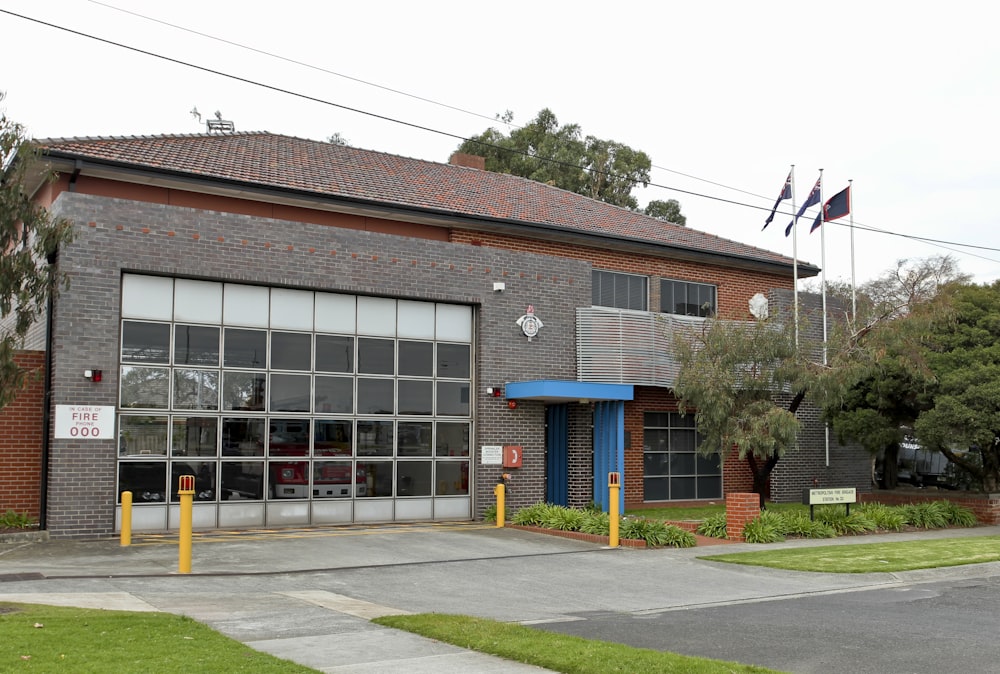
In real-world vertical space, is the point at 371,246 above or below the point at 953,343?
above

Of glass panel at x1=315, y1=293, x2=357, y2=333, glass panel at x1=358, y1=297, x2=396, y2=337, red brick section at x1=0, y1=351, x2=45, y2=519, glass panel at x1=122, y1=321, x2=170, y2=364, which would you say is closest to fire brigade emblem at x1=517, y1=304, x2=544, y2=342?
glass panel at x1=358, y1=297, x2=396, y2=337

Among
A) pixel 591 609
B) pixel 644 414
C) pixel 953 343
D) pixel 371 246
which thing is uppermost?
pixel 371 246

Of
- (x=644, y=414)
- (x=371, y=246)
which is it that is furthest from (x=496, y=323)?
(x=644, y=414)

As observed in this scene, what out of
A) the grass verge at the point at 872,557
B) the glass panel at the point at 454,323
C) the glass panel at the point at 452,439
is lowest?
the grass verge at the point at 872,557

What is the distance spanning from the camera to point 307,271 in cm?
2016

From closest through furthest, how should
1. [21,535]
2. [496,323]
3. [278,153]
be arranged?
[21,535] → [496,323] → [278,153]

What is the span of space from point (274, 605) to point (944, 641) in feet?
23.8

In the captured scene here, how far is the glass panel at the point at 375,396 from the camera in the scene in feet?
68.7

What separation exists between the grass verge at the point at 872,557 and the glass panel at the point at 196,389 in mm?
9774

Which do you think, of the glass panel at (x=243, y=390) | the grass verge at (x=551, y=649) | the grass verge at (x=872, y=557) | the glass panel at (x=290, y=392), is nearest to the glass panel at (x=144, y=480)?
the glass panel at (x=243, y=390)

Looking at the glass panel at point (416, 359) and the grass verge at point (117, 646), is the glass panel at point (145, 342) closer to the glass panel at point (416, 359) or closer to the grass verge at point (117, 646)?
the glass panel at point (416, 359)

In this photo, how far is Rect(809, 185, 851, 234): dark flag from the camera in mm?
27547

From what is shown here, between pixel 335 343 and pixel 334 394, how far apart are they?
107 centimetres

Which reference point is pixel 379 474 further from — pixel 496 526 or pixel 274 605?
pixel 274 605
